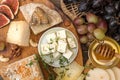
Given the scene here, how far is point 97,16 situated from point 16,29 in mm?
425

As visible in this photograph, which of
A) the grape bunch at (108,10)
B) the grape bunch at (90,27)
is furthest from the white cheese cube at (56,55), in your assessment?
the grape bunch at (108,10)

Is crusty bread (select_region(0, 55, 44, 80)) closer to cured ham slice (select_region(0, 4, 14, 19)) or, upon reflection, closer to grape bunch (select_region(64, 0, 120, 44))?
cured ham slice (select_region(0, 4, 14, 19))

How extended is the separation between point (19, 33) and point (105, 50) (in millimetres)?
453

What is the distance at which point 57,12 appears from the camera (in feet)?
6.17

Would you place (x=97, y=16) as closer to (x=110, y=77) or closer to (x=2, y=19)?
(x=110, y=77)

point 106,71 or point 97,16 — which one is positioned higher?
point 97,16

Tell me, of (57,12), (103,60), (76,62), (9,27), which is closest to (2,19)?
(9,27)

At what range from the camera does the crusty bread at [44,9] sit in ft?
6.16

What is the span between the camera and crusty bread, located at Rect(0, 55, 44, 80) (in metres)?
1.81

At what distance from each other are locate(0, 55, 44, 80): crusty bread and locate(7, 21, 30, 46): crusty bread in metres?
0.11

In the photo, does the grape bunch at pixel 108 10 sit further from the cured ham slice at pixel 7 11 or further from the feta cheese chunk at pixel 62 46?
the cured ham slice at pixel 7 11

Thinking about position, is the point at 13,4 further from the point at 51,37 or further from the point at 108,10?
the point at 108,10

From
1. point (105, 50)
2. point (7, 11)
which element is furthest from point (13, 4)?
point (105, 50)

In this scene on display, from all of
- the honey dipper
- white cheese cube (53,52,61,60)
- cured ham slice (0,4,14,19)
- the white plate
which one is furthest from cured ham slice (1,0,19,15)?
the honey dipper
